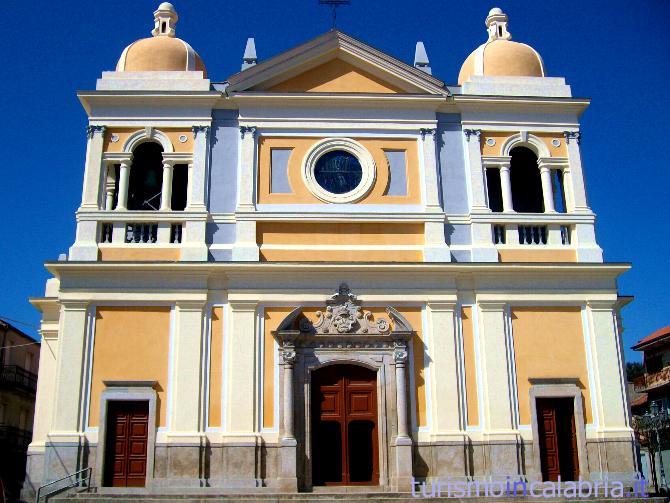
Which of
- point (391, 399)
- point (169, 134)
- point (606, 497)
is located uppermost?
point (169, 134)

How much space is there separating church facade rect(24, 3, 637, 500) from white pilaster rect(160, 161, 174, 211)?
0.18ft

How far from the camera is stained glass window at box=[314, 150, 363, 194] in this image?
66.2 feet

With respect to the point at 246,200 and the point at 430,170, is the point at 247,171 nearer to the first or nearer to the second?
the point at 246,200

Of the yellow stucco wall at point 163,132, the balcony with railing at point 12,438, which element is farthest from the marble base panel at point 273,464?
the balcony with railing at point 12,438

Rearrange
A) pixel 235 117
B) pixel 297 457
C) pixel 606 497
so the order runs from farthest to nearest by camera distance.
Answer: pixel 235 117 < pixel 297 457 < pixel 606 497

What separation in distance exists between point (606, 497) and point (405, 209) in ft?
26.9

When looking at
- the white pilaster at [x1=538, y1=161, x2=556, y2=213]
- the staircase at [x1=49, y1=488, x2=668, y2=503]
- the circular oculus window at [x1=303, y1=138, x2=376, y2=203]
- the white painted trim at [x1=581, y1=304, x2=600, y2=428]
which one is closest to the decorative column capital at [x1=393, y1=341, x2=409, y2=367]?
the staircase at [x1=49, y1=488, x2=668, y2=503]

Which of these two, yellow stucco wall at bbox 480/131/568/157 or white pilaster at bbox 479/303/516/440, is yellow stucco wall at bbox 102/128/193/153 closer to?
yellow stucco wall at bbox 480/131/568/157

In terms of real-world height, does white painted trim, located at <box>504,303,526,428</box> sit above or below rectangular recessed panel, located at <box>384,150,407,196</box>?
below

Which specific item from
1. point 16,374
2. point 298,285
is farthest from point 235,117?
point 16,374

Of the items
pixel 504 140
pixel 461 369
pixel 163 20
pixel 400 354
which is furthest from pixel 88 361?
pixel 504 140

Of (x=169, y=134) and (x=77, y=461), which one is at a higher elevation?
(x=169, y=134)

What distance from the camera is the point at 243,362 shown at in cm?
1833

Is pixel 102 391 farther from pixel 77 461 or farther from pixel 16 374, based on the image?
pixel 16 374
